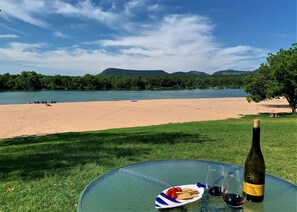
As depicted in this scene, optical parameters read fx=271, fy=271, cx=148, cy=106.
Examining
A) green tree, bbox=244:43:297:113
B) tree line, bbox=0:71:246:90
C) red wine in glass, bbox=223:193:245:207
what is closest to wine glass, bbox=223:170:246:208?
red wine in glass, bbox=223:193:245:207

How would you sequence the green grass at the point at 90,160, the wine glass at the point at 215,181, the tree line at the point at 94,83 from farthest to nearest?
the tree line at the point at 94,83, the green grass at the point at 90,160, the wine glass at the point at 215,181

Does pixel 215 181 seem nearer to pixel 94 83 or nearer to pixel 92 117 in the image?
pixel 92 117

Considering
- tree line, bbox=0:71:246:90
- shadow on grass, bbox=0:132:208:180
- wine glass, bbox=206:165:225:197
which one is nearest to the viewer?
wine glass, bbox=206:165:225:197

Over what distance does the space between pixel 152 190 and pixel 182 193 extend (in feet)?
1.31

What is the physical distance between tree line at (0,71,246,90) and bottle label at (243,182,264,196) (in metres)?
124

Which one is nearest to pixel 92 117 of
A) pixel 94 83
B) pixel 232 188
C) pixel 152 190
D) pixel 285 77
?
pixel 285 77

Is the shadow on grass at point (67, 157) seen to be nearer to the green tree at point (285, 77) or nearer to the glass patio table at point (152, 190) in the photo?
the glass patio table at point (152, 190)

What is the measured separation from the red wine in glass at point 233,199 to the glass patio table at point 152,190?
0.12 feet

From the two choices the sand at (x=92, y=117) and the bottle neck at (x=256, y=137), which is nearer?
the bottle neck at (x=256, y=137)

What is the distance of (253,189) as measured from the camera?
73.6 inches

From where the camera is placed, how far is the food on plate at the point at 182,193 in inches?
73.0

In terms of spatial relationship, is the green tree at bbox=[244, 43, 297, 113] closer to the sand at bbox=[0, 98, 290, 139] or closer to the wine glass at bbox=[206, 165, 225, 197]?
the sand at bbox=[0, 98, 290, 139]

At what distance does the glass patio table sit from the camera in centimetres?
187

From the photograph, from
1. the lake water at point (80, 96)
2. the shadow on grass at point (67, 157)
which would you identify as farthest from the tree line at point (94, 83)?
the shadow on grass at point (67, 157)
